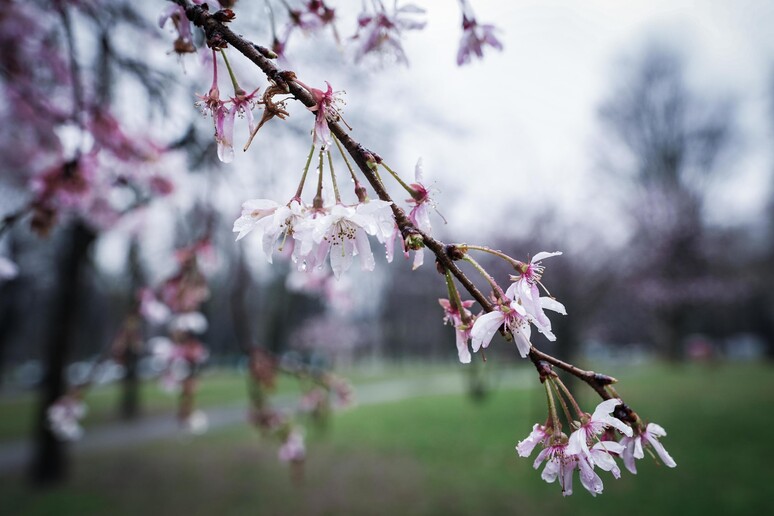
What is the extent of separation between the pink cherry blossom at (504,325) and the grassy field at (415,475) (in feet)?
17.5

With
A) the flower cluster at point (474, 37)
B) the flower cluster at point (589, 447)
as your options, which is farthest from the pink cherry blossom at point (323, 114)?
the flower cluster at point (474, 37)

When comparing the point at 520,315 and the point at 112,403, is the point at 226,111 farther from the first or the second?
the point at 112,403

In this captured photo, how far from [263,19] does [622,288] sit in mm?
9071

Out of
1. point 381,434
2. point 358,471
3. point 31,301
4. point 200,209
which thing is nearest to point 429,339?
point 31,301

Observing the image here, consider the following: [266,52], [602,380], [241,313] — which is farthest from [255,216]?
[241,313]

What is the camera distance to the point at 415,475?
6789 mm

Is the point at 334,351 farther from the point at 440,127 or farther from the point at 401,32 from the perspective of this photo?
the point at 401,32

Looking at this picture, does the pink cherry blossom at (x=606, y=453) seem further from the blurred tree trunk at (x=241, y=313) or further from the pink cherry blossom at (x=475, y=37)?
the blurred tree trunk at (x=241, y=313)

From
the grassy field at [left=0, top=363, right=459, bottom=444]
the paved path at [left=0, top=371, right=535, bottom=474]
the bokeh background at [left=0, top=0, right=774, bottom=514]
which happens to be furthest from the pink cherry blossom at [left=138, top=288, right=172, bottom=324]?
the grassy field at [left=0, top=363, right=459, bottom=444]

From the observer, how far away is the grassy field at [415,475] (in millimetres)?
5551

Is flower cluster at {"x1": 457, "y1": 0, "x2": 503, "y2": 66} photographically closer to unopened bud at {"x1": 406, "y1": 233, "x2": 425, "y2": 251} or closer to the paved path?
unopened bud at {"x1": 406, "y1": 233, "x2": 425, "y2": 251}

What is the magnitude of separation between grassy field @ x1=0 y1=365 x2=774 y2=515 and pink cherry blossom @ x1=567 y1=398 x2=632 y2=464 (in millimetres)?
5200

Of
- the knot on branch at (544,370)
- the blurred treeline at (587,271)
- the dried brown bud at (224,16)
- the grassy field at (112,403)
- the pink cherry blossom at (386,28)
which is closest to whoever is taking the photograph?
the knot on branch at (544,370)

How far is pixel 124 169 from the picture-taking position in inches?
118
